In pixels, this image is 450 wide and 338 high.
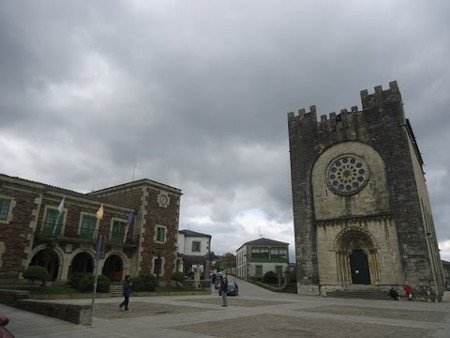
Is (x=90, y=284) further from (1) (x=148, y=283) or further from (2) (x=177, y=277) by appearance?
(2) (x=177, y=277)

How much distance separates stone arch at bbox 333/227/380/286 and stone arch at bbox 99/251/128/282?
738 inches

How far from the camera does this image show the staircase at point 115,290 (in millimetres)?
22053

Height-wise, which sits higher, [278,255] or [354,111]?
[354,111]

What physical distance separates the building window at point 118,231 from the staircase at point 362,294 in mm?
18780

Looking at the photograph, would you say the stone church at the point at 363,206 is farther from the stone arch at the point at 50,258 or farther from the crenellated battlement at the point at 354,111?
the stone arch at the point at 50,258

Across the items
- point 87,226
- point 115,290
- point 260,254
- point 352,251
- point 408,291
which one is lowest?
point 115,290

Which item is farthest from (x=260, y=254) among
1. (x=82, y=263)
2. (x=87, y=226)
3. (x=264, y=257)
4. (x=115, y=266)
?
(x=87, y=226)

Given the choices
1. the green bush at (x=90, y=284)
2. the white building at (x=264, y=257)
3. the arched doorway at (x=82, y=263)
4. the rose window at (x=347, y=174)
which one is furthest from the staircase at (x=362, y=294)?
the white building at (x=264, y=257)

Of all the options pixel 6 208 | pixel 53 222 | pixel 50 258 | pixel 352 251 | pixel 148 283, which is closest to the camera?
pixel 6 208

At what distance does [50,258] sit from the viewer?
24.7 meters

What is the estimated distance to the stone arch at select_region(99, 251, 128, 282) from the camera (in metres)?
29.0

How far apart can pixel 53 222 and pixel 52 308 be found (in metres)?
16.1

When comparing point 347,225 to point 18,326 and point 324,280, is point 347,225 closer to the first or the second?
point 324,280

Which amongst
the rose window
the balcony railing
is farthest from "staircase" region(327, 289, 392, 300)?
the balcony railing
